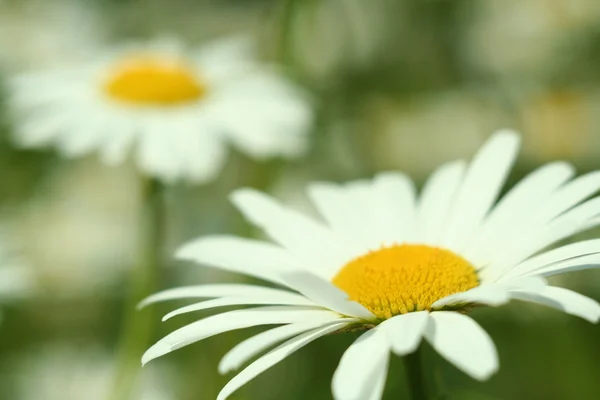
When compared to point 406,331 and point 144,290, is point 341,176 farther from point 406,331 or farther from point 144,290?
point 406,331

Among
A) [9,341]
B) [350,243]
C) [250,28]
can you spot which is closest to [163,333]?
[9,341]

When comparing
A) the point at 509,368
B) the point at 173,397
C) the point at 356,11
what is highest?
the point at 356,11

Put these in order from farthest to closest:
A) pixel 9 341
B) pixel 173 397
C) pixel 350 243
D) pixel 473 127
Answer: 1. pixel 473 127
2. pixel 9 341
3. pixel 173 397
4. pixel 350 243

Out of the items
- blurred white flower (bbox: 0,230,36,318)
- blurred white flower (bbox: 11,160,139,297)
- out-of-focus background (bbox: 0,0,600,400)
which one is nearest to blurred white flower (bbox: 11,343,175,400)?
out-of-focus background (bbox: 0,0,600,400)

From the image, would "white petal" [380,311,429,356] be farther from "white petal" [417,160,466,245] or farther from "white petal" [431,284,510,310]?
"white petal" [417,160,466,245]

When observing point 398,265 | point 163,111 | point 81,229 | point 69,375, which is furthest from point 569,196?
point 81,229

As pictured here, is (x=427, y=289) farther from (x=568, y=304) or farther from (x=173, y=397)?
(x=173, y=397)
